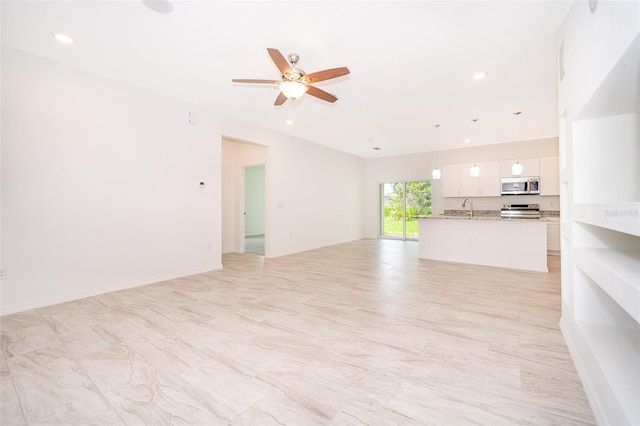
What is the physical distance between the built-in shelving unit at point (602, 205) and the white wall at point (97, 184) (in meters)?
4.87

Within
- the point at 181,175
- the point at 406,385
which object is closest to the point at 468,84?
the point at 406,385

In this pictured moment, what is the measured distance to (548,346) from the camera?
2219mm

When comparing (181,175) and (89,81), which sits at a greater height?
(89,81)

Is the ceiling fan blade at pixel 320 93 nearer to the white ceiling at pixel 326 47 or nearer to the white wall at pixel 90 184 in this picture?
the white ceiling at pixel 326 47

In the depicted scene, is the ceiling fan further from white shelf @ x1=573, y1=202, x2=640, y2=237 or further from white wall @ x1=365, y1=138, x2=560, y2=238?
white wall @ x1=365, y1=138, x2=560, y2=238

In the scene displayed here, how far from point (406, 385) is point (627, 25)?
7.15 feet

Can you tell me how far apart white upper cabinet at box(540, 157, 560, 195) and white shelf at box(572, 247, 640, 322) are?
587 centimetres

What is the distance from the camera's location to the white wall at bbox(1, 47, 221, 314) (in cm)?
303

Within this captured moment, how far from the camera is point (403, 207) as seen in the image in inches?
365

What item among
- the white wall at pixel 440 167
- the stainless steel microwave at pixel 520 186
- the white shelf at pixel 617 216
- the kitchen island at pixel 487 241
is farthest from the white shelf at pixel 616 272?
the white wall at pixel 440 167

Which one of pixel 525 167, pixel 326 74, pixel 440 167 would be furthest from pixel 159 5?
pixel 525 167

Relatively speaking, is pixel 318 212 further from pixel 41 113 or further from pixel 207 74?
pixel 41 113

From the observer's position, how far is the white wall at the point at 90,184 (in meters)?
3.03

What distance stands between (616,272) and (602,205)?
1.12 ft
